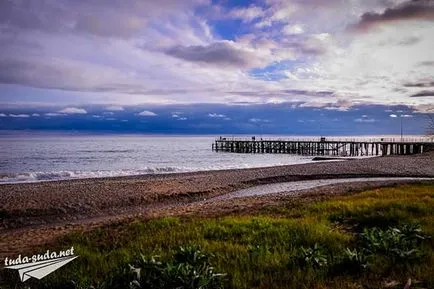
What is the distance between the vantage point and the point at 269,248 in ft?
24.4

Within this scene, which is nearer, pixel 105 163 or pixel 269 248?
pixel 269 248

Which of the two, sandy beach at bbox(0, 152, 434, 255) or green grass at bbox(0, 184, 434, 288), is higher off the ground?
green grass at bbox(0, 184, 434, 288)

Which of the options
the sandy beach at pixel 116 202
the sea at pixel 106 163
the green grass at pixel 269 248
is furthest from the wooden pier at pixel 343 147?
the green grass at pixel 269 248

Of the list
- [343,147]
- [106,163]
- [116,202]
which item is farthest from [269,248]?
[343,147]

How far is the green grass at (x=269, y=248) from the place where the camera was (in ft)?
18.8

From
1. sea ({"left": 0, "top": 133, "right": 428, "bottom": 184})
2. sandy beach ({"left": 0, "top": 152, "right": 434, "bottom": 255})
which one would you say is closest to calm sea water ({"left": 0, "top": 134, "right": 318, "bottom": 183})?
sea ({"left": 0, "top": 133, "right": 428, "bottom": 184})

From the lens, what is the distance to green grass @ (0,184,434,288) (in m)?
5.74

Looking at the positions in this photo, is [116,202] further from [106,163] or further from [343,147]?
[343,147]

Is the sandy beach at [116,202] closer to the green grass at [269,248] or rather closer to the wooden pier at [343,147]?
the green grass at [269,248]

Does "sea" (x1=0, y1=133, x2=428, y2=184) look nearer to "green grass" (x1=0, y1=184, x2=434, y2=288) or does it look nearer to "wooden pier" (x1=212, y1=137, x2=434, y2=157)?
"wooden pier" (x1=212, y1=137, x2=434, y2=157)

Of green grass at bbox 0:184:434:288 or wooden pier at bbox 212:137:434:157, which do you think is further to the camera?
wooden pier at bbox 212:137:434:157

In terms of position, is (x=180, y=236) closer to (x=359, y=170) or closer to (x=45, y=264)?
(x=45, y=264)

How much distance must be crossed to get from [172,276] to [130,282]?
61cm

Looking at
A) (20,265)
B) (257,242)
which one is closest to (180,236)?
(257,242)
